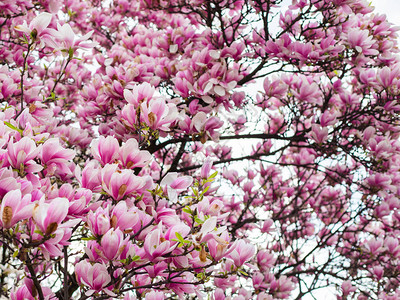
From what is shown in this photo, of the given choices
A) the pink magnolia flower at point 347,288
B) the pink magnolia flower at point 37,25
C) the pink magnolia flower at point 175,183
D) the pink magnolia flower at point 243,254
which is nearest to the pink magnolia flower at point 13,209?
the pink magnolia flower at point 175,183

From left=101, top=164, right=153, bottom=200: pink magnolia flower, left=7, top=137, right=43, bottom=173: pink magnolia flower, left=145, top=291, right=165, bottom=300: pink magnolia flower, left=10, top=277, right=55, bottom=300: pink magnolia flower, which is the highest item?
left=7, top=137, right=43, bottom=173: pink magnolia flower

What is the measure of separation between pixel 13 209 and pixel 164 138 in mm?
1632

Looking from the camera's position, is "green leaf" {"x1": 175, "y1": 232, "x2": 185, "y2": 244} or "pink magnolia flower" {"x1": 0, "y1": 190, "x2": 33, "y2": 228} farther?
"green leaf" {"x1": 175, "y1": 232, "x2": 185, "y2": 244}

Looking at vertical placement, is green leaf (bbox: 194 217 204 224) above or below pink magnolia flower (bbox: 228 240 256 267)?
above

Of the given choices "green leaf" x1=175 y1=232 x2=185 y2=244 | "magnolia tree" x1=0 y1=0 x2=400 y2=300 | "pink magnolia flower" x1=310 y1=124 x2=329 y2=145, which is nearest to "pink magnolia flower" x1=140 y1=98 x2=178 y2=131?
"magnolia tree" x1=0 y1=0 x2=400 y2=300

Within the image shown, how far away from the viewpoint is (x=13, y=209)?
1145 mm

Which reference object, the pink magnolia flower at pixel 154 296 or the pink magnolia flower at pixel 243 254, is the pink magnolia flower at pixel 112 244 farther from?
the pink magnolia flower at pixel 243 254

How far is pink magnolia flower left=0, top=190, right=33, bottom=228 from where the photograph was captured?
1.12 metres

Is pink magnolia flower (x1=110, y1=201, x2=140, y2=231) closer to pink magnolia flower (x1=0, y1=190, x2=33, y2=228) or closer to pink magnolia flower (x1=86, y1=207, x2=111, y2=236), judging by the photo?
pink magnolia flower (x1=86, y1=207, x2=111, y2=236)

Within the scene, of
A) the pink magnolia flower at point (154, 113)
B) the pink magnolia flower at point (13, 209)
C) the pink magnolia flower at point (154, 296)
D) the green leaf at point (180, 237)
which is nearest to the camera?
the pink magnolia flower at point (13, 209)

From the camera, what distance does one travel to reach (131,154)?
154cm

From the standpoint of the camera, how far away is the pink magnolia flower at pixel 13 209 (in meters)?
1.12

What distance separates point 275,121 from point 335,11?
1.52 meters

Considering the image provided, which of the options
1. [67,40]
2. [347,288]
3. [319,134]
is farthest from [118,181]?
[347,288]
